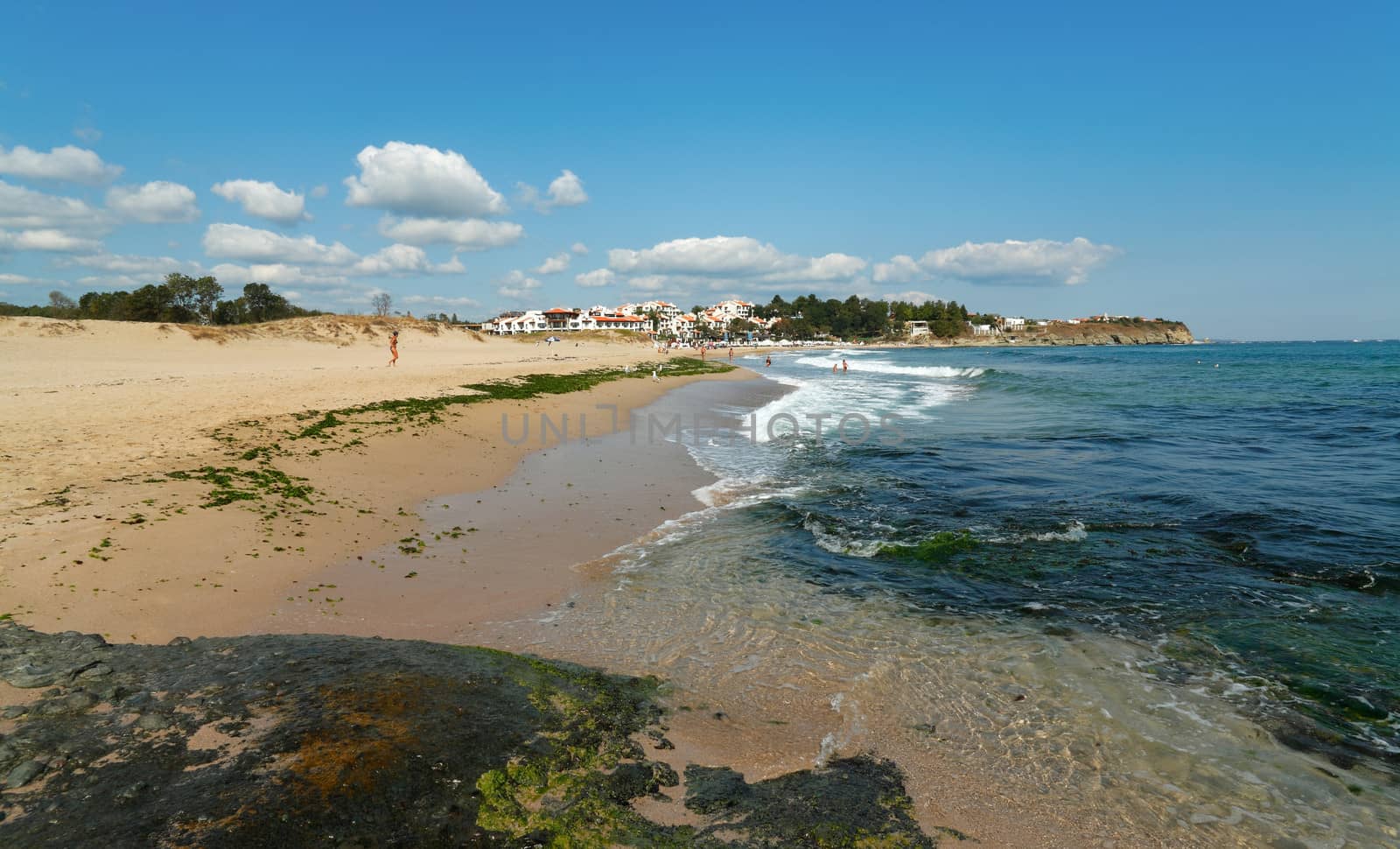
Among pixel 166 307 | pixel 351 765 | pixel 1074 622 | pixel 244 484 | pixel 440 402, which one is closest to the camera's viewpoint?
pixel 351 765

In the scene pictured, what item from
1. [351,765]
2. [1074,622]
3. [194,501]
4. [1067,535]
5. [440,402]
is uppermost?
[440,402]

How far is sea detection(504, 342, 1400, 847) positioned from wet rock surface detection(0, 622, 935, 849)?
942mm

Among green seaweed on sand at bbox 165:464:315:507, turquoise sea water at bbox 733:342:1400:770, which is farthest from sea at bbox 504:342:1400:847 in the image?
green seaweed on sand at bbox 165:464:315:507

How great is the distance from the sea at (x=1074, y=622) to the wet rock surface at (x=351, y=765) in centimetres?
94

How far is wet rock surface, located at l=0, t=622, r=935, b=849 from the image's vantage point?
11.4 ft

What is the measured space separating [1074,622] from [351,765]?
776 cm

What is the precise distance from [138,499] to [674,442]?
13213 mm

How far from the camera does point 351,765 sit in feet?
13.0

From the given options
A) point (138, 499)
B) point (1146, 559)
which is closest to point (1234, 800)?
point (1146, 559)

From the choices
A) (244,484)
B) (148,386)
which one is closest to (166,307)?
(148,386)

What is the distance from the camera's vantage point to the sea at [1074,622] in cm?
495

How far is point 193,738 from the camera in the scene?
4.16 meters

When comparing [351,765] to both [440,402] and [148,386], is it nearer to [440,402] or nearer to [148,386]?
[440,402]

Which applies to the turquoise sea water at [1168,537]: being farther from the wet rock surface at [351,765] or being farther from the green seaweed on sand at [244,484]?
the green seaweed on sand at [244,484]
